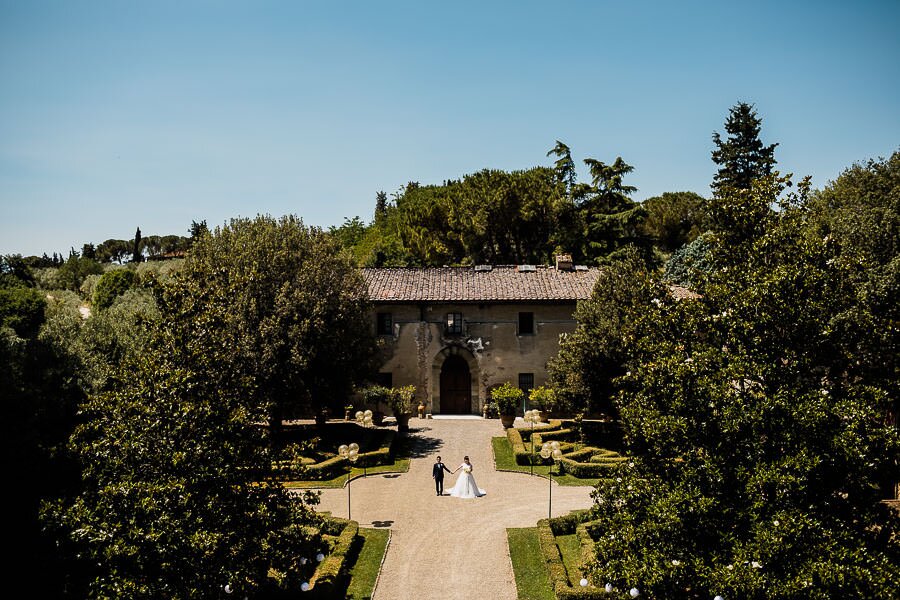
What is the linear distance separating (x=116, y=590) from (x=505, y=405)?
81.0 feet

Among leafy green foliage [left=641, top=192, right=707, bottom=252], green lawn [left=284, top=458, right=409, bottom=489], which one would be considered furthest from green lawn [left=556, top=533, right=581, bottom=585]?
leafy green foliage [left=641, top=192, right=707, bottom=252]

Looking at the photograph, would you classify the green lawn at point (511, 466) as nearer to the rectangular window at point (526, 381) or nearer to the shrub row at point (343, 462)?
the shrub row at point (343, 462)

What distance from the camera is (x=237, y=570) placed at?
1252 cm

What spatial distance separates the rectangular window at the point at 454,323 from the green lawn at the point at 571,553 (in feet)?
64.5

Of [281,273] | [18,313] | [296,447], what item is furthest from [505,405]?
[18,313]

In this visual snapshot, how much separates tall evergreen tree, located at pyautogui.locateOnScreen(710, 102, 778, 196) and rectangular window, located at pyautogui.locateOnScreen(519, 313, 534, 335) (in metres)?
24.0

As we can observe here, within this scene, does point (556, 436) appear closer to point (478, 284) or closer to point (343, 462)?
point (343, 462)

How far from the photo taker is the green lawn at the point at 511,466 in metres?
26.0

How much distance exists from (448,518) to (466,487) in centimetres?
233

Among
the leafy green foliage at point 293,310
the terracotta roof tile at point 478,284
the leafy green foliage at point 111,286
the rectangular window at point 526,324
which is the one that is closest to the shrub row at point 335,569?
the leafy green foliage at point 293,310

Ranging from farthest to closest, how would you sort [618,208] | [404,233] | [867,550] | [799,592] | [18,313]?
1. [404,233]
2. [618,208]
3. [18,313]
4. [867,550]
5. [799,592]

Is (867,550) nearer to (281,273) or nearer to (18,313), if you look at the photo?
(281,273)

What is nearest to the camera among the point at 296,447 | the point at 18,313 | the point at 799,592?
the point at 799,592

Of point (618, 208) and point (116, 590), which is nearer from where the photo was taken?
point (116, 590)
